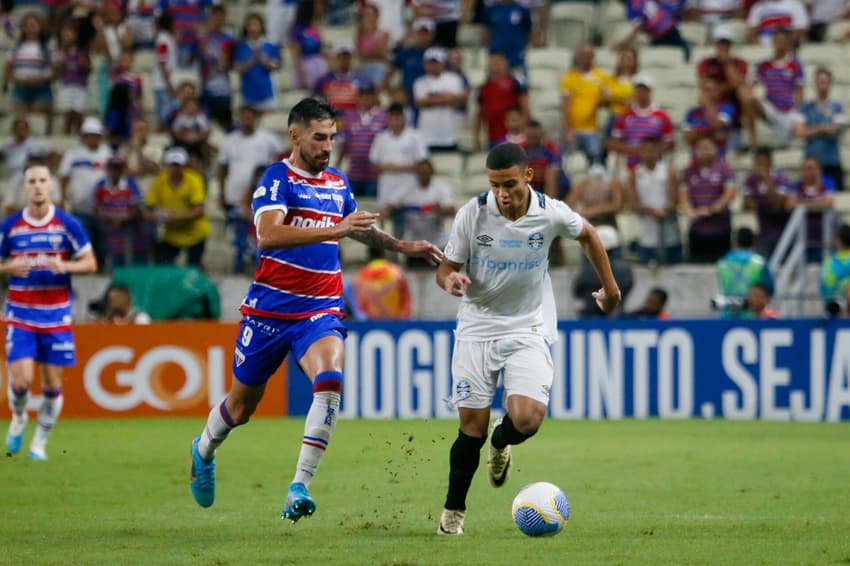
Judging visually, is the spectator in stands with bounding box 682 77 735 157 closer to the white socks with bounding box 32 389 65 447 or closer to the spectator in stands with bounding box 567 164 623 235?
the spectator in stands with bounding box 567 164 623 235

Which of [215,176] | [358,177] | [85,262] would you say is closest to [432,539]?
[85,262]

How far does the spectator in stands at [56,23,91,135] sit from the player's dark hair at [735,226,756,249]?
10.8 metres

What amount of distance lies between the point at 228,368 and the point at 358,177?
3539mm

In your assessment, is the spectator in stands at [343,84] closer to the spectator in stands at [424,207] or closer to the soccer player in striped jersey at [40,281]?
the spectator in stands at [424,207]

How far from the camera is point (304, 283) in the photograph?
9492 mm

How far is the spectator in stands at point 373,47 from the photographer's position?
75.2ft

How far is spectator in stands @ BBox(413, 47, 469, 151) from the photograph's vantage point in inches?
843

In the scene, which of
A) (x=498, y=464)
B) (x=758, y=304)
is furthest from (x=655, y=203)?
(x=498, y=464)

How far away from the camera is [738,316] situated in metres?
18.4

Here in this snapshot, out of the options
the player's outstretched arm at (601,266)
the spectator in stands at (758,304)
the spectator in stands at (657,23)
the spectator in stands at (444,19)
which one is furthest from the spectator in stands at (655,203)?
the player's outstretched arm at (601,266)

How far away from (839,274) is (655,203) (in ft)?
8.27

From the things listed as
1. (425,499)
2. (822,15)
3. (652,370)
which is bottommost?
(652,370)

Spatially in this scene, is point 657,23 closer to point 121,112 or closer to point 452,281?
point 121,112

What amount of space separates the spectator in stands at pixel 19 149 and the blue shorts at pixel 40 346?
8.49 meters
